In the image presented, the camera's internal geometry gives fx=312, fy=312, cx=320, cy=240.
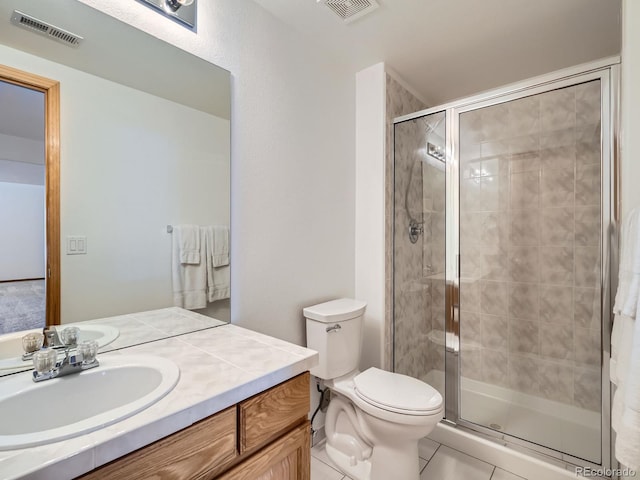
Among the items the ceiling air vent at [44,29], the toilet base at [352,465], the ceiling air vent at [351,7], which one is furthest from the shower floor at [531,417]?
the ceiling air vent at [44,29]

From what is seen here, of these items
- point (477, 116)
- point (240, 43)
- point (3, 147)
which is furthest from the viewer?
point (477, 116)

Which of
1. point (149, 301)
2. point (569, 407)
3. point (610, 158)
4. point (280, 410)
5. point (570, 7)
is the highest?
point (570, 7)

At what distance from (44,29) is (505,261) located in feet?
9.09

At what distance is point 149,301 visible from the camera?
1176 mm

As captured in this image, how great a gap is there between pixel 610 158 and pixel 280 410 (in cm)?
186

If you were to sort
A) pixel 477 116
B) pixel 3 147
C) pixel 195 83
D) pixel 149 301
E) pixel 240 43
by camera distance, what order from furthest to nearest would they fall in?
pixel 477 116 → pixel 240 43 → pixel 195 83 → pixel 149 301 → pixel 3 147

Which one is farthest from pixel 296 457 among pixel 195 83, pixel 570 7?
pixel 570 7

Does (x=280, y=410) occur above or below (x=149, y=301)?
below

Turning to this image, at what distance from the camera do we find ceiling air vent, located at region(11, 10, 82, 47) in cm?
92

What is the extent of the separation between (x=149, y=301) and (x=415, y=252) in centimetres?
177

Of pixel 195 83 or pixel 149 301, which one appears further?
pixel 195 83

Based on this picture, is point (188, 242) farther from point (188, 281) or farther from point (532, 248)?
point (532, 248)

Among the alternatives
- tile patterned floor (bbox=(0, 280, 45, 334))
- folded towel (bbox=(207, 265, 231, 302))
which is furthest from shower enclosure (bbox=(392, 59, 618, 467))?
tile patterned floor (bbox=(0, 280, 45, 334))

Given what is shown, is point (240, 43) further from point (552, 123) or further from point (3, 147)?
point (552, 123)
